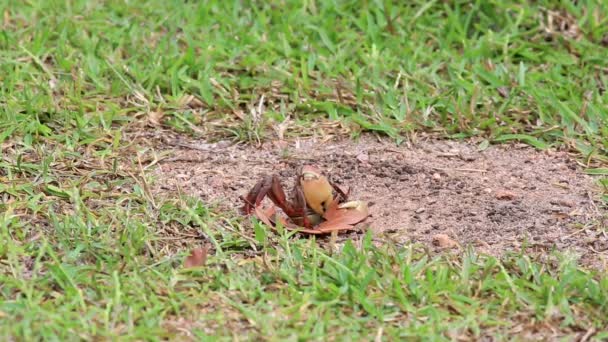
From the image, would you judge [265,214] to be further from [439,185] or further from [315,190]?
[439,185]

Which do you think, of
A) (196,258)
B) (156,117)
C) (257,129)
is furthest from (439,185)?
(156,117)

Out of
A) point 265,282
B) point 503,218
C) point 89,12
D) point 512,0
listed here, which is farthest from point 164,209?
point 512,0

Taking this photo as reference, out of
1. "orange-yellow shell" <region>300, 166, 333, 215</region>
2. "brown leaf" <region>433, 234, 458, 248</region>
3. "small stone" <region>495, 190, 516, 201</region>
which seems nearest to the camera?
"brown leaf" <region>433, 234, 458, 248</region>

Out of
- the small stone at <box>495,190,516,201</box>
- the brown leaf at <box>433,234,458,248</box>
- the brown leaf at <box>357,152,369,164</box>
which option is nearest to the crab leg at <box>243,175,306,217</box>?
the brown leaf at <box>433,234,458,248</box>

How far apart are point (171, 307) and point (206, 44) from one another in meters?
2.16

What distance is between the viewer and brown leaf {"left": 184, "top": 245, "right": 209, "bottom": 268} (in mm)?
3762

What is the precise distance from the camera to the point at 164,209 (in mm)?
4141

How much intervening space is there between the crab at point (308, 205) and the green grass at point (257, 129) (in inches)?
4.5

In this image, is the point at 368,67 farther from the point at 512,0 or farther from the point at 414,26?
the point at 512,0

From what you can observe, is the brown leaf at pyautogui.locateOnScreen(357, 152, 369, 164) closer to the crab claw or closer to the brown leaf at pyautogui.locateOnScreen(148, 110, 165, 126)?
the crab claw

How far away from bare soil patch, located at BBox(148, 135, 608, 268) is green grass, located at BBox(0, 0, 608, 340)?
4.7 inches

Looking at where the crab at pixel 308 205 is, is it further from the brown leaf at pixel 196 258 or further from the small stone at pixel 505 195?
the small stone at pixel 505 195

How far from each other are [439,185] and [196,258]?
116cm

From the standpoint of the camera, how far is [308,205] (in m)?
4.11
